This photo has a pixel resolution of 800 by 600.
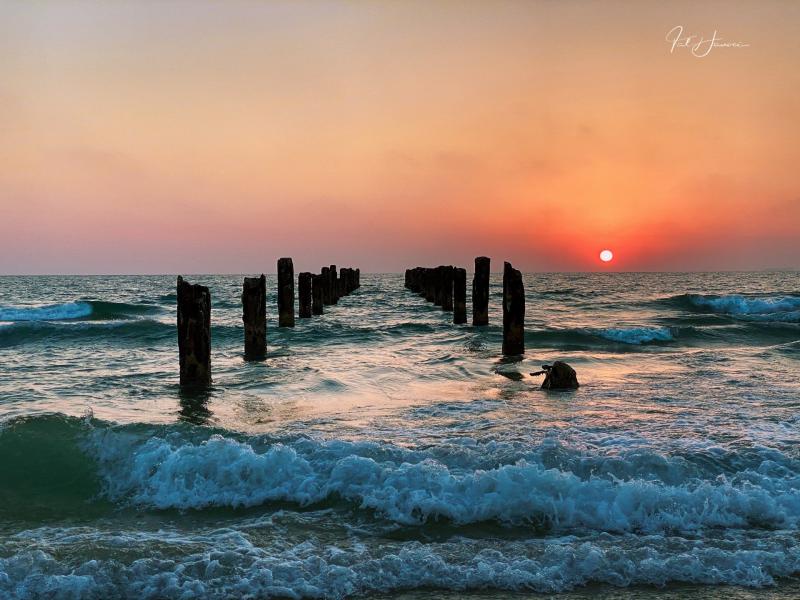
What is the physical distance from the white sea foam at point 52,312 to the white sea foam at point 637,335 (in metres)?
25.9

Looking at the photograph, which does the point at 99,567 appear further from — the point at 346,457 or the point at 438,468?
the point at 438,468

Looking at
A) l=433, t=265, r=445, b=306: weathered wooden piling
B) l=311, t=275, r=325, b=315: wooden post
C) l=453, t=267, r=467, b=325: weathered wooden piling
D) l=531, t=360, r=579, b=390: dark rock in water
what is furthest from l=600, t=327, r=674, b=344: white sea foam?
l=311, t=275, r=325, b=315: wooden post

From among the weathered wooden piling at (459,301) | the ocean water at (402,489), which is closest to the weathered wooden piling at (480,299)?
the weathered wooden piling at (459,301)

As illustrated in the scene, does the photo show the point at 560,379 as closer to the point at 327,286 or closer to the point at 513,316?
the point at 513,316

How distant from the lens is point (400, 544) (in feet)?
14.9

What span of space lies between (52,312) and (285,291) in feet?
64.8

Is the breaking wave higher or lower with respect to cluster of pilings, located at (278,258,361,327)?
lower

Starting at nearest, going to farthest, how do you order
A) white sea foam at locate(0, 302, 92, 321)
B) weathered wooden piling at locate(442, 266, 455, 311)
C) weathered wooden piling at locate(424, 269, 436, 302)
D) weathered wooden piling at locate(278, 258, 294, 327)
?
weathered wooden piling at locate(278, 258, 294, 327)
weathered wooden piling at locate(442, 266, 455, 311)
white sea foam at locate(0, 302, 92, 321)
weathered wooden piling at locate(424, 269, 436, 302)

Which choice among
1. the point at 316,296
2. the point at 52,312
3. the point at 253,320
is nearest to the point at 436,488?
the point at 253,320

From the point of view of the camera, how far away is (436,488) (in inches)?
209

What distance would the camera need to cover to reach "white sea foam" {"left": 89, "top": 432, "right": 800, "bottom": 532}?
4.95 metres

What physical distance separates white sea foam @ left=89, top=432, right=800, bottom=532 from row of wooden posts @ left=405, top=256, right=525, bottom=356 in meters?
8.55

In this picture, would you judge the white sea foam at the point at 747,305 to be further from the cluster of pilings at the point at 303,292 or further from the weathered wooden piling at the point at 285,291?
the weathered wooden piling at the point at 285,291

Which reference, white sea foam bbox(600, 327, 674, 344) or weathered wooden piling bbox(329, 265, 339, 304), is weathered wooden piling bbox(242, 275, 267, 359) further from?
weathered wooden piling bbox(329, 265, 339, 304)
